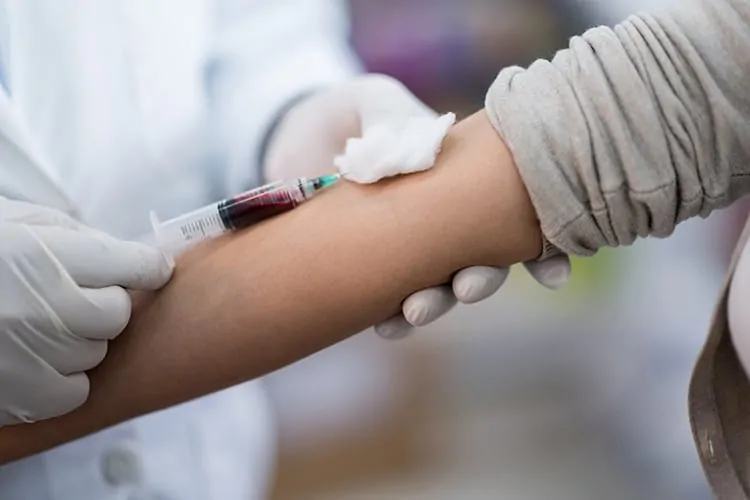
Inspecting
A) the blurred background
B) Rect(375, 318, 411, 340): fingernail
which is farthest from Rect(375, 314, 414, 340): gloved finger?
the blurred background

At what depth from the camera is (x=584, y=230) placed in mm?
691

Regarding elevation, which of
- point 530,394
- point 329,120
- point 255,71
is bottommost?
point 530,394

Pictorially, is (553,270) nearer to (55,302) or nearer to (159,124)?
(55,302)

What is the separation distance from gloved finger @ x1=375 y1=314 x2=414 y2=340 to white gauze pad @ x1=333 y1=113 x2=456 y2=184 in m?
0.14

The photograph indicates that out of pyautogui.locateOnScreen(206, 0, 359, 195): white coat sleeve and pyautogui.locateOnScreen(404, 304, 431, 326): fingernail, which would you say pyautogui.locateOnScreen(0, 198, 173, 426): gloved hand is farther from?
pyautogui.locateOnScreen(206, 0, 359, 195): white coat sleeve

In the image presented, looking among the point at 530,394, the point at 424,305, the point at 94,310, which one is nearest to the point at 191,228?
the point at 94,310

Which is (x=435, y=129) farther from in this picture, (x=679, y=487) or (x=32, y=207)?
(x=679, y=487)

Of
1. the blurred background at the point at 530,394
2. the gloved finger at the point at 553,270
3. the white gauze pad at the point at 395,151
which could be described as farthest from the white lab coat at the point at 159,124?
the gloved finger at the point at 553,270

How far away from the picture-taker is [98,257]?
71 cm

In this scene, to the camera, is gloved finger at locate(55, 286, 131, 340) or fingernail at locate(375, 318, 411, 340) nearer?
gloved finger at locate(55, 286, 131, 340)

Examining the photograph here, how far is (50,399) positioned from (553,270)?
452mm

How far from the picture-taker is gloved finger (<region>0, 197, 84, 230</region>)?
720mm

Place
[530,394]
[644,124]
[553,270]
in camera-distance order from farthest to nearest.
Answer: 1. [530,394]
2. [553,270]
3. [644,124]

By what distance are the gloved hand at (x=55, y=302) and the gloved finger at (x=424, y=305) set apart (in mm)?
224
